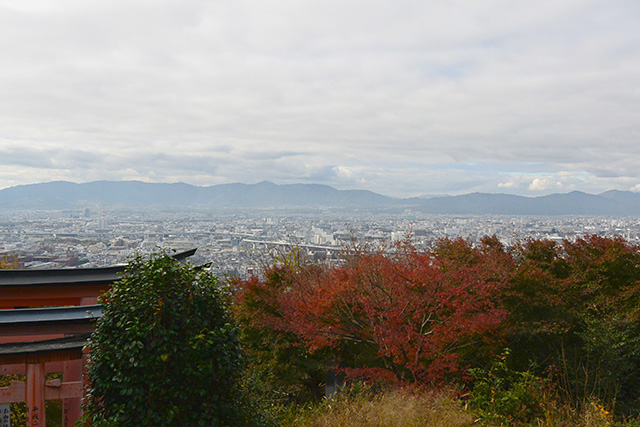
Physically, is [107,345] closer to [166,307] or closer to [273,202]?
[166,307]

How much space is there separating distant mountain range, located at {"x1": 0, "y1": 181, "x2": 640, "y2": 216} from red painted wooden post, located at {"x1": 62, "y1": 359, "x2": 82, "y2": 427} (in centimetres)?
5261

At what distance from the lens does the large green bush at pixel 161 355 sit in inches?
158

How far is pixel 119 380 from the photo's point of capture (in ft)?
13.0

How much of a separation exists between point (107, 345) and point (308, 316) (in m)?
4.89

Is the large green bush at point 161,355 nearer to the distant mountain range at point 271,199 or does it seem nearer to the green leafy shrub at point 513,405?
the green leafy shrub at point 513,405

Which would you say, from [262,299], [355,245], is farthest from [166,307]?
[355,245]

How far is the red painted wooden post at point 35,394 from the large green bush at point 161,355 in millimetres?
715

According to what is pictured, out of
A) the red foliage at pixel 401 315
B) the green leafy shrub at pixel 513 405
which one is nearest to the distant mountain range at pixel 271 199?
the red foliage at pixel 401 315

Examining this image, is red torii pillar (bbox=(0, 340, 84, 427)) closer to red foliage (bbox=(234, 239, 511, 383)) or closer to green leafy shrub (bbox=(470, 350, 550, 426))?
red foliage (bbox=(234, 239, 511, 383))

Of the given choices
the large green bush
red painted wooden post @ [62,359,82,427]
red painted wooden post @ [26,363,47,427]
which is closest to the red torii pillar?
red painted wooden post @ [26,363,47,427]

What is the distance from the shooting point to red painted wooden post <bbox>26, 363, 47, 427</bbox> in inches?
180

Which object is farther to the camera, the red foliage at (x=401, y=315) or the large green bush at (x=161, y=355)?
the red foliage at (x=401, y=315)

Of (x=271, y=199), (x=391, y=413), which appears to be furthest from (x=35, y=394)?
(x=271, y=199)

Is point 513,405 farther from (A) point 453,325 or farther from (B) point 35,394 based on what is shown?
(B) point 35,394
